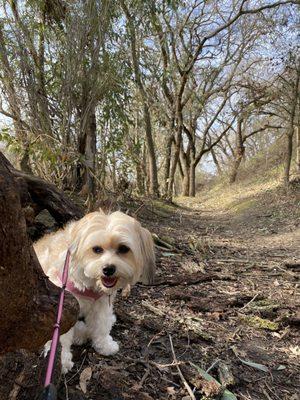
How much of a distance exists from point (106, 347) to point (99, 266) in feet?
2.12

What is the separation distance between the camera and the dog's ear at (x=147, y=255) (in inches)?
124

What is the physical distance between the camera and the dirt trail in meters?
2.76

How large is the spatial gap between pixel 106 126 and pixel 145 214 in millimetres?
3272

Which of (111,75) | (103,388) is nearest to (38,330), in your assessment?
(103,388)

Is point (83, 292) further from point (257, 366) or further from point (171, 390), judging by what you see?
point (257, 366)

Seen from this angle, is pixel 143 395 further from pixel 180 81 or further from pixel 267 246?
pixel 180 81

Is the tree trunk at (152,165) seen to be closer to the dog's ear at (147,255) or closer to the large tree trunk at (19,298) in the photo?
the dog's ear at (147,255)

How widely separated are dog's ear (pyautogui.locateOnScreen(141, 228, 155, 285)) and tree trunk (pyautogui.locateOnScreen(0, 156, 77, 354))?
1328mm

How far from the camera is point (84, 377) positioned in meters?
2.59

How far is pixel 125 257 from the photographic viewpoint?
298 cm

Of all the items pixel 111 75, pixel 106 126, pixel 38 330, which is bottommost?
pixel 38 330

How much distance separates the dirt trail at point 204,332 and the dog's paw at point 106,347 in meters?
0.06

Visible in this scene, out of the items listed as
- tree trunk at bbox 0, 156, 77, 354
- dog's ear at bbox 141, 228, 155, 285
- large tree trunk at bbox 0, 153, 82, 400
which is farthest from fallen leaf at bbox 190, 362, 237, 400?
tree trunk at bbox 0, 156, 77, 354

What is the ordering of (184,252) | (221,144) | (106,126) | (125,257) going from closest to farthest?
1. (125,257)
2. (184,252)
3. (106,126)
4. (221,144)
